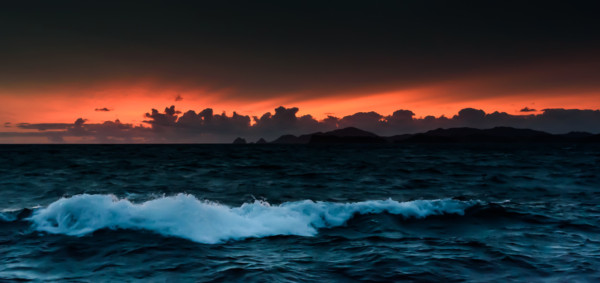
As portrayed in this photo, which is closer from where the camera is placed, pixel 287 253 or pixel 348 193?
pixel 287 253

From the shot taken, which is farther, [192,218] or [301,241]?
[192,218]

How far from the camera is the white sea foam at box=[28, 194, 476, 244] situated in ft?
31.3

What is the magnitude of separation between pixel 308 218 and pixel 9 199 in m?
14.0

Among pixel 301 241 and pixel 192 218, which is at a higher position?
pixel 192 218

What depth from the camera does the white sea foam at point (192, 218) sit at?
955cm

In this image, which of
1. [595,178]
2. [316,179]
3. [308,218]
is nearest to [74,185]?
[316,179]

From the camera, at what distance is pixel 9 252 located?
25.6ft

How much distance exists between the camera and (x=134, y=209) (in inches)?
425

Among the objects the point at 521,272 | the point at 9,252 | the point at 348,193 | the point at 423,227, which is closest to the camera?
the point at 521,272

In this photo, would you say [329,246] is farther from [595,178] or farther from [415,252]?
[595,178]

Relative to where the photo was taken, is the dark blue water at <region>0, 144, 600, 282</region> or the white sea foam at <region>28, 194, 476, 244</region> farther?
the white sea foam at <region>28, 194, 476, 244</region>

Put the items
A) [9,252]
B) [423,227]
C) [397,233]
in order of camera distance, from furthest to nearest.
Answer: [423,227] → [397,233] → [9,252]

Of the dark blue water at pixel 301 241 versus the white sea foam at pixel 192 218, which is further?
the white sea foam at pixel 192 218

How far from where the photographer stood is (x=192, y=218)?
394 inches
